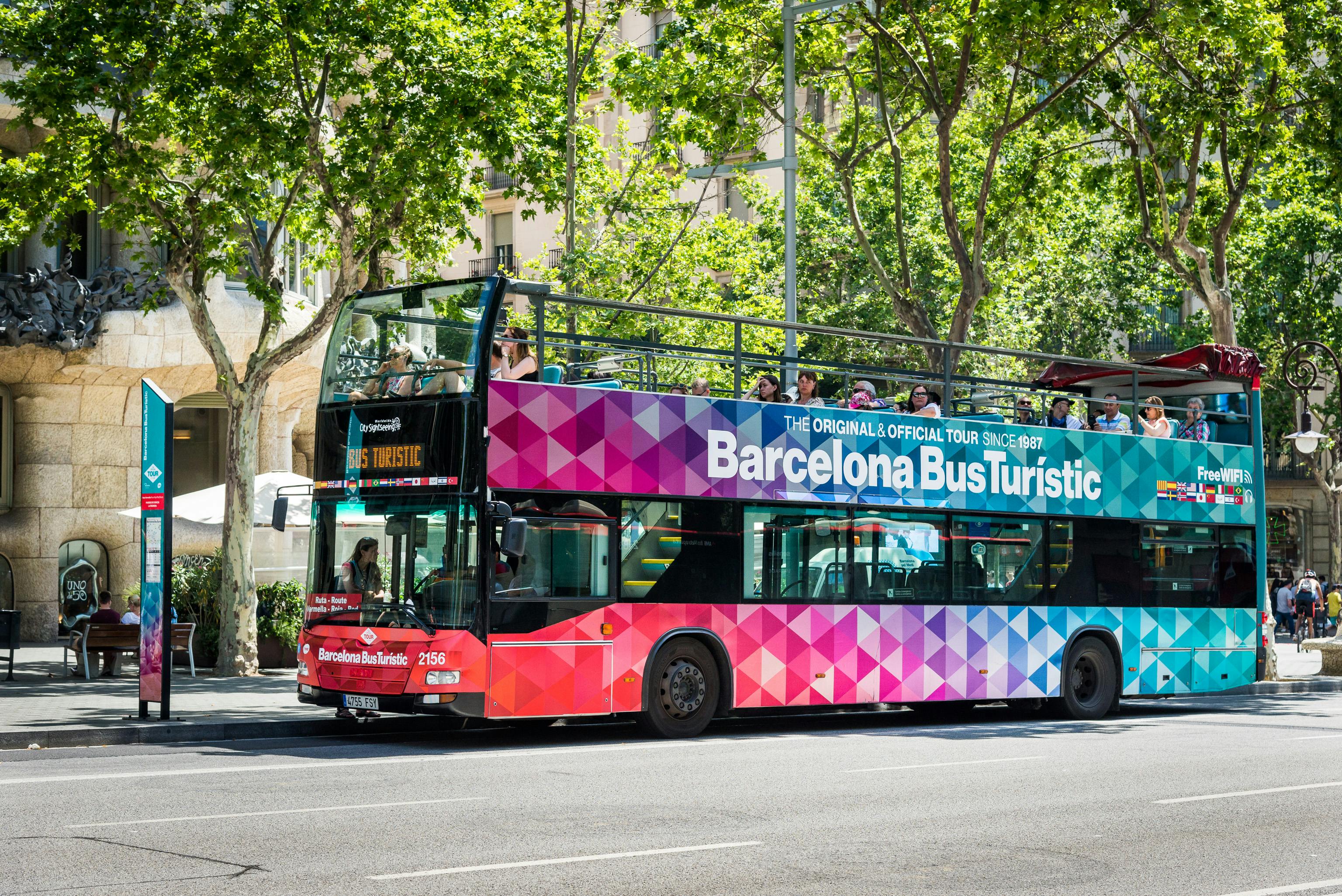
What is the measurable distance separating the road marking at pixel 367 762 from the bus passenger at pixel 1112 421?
21.1 feet

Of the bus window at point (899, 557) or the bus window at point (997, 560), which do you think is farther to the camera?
the bus window at point (997, 560)

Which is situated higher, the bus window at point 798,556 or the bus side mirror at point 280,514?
the bus side mirror at point 280,514

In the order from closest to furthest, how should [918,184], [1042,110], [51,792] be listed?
[51,792] < [1042,110] < [918,184]

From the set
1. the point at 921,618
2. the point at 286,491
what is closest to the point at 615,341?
the point at 921,618

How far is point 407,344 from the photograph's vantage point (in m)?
14.2

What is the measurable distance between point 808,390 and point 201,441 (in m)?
18.9

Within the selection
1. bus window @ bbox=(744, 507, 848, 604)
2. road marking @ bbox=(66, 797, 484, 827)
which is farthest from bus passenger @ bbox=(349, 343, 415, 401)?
road marking @ bbox=(66, 797, 484, 827)

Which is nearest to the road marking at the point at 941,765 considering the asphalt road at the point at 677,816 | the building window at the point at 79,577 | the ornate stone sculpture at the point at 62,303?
the asphalt road at the point at 677,816

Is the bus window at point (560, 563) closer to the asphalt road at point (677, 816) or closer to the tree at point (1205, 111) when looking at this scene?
the asphalt road at point (677, 816)

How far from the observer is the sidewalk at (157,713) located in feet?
46.3

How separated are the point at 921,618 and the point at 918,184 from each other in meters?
25.9

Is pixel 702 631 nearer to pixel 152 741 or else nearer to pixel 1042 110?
pixel 152 741

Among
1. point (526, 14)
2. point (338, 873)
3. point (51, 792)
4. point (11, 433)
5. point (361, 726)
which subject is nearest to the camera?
point (338, 873)

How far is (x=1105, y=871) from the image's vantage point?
787 cm
